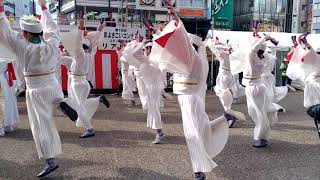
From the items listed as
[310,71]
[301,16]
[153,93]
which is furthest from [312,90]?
[301,16]

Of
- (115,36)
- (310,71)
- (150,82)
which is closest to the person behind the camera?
(310,71)

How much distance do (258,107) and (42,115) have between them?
10.4 feet

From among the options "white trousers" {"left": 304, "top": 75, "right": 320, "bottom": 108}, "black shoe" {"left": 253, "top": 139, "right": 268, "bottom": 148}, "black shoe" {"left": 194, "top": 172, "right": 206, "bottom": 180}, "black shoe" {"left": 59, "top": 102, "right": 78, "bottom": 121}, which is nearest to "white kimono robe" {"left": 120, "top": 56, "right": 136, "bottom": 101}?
"white trousers" {"left": 304, "top": 75, "right": 320, "bottom": 108}

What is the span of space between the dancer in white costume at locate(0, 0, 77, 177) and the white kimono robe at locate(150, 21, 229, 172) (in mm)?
1289

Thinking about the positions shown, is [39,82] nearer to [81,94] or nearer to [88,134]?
[81,94]

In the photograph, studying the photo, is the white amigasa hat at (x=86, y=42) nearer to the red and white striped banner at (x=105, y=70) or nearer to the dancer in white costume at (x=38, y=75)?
the dancer in white costume at (x=38, y=75)

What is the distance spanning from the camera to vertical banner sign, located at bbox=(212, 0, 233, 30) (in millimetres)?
21984

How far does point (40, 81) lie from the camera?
4.41 metres

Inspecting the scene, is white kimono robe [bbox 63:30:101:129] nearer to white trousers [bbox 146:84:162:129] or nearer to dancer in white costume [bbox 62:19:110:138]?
dancer in white costume [bbox 62:19:110:138]

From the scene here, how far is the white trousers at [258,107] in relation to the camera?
5680 millimetres

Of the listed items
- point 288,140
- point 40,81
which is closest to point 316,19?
point 288,140

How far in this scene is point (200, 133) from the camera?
13.6 ft

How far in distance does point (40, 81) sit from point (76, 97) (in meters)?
1.93

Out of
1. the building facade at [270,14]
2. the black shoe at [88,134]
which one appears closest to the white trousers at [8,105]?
the black shoe at [88,134]
